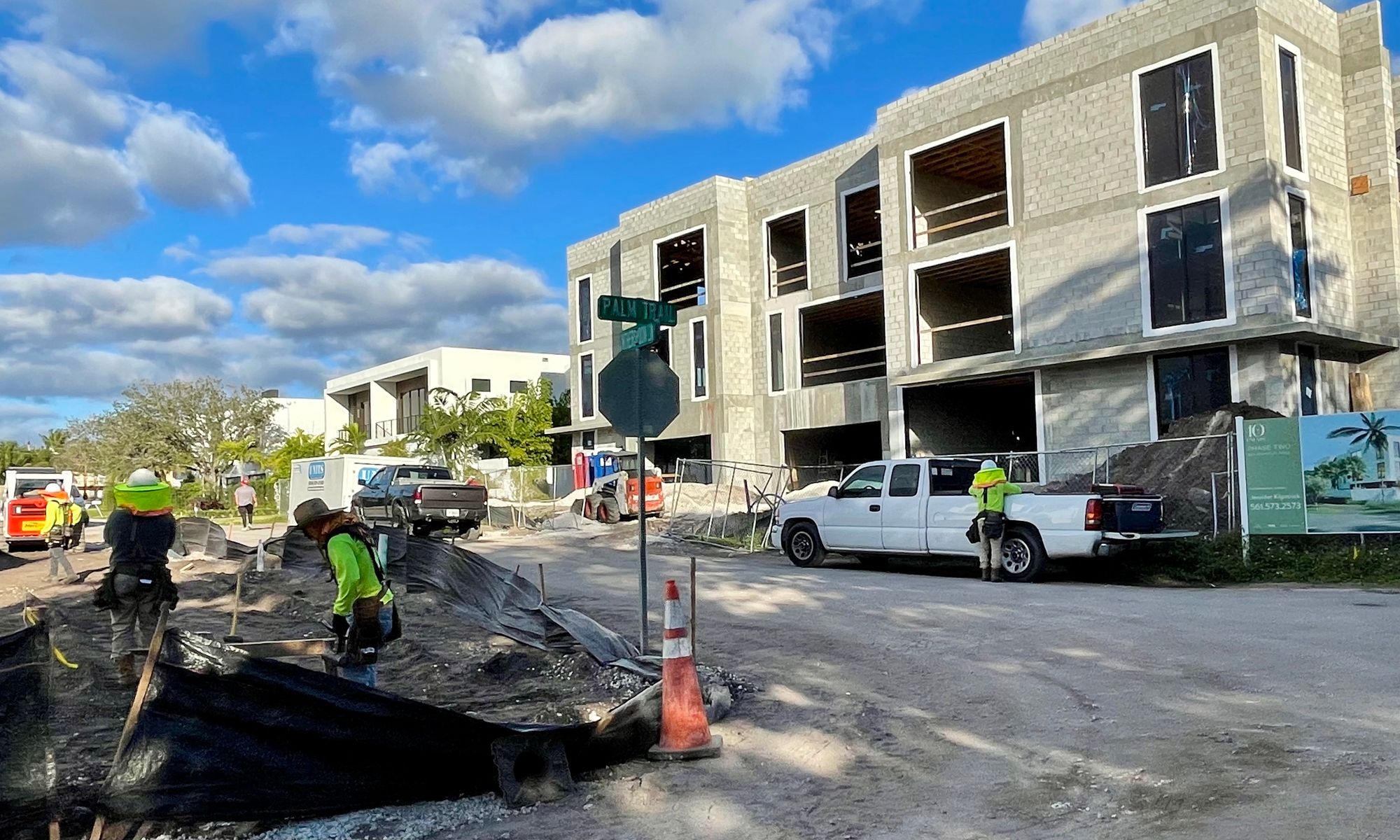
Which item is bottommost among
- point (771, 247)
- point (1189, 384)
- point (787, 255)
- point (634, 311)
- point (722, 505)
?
point (722, 505)

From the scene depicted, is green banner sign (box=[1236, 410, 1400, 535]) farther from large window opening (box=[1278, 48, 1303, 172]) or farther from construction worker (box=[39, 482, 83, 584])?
construction worker (box=[39, 482, 83, 584])

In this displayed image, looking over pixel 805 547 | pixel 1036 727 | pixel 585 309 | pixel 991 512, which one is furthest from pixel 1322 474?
pixel 585 309

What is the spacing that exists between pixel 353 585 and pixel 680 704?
7.04 ft

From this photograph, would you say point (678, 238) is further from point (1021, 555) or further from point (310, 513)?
point (310, 513)

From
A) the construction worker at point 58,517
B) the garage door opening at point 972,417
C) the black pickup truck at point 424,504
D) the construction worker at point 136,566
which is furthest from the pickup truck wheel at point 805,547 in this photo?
the construction worker at point 58,517

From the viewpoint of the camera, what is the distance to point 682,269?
40781 millimetres

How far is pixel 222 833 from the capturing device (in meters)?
5.07

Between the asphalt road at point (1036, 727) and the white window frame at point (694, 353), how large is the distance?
75.6 feet

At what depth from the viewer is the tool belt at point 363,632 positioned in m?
6.62

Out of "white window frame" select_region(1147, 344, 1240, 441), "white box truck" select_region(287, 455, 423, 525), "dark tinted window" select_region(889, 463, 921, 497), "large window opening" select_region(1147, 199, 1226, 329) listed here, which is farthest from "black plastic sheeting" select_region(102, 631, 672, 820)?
"white box truck" select_region(287, 455, 423, 525)

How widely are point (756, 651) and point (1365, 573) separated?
9292 mm

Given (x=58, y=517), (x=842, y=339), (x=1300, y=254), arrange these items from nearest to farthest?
(x=1300, y=254)
(x=58, y=517)
(x=842, y=339)

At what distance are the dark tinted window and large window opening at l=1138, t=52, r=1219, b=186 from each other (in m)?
10.4

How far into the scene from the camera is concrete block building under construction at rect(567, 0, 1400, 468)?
20.7 m
